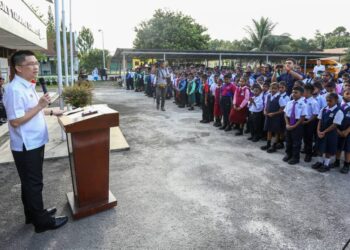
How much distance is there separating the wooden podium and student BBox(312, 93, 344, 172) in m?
3.43

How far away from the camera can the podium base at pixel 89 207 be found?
3303 mm

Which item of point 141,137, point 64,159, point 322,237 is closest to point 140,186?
point 64,159

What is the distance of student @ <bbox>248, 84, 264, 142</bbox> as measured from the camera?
6.46 m

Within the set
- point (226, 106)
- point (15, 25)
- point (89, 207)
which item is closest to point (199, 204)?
point (89, 207)

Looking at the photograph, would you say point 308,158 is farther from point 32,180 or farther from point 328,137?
point 32,180

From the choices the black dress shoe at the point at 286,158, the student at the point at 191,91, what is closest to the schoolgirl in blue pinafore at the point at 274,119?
the black dress shoe at the point at 286,158

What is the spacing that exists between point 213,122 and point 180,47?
22.1 m

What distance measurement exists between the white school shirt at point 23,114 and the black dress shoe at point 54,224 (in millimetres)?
864

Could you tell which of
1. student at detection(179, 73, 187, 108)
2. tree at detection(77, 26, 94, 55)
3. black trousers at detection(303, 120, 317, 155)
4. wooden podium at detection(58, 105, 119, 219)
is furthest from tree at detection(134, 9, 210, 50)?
wooden podium at detection(58, 105, 119, 219)

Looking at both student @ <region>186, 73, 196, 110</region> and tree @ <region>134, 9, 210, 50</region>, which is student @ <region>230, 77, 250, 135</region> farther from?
tree @ <region>134, 9, 210, 50</region>

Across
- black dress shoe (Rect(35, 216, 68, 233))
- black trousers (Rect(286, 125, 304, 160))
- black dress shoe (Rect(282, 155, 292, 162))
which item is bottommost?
black dress shoe (Rect(35, 216, 68, 233))

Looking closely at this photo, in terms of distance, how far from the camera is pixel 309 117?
5.19 metres

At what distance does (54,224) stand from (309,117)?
4.39 m

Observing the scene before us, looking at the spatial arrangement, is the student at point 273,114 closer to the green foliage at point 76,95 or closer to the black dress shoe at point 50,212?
the green foliage at point 76,95
